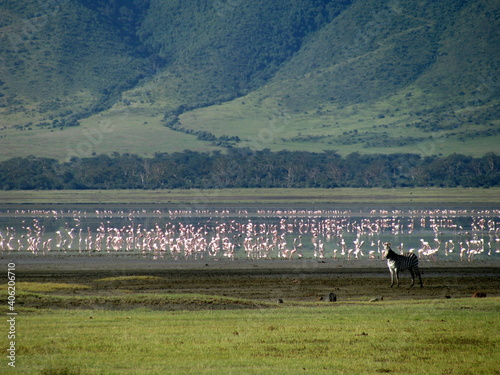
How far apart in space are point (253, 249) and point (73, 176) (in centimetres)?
8791

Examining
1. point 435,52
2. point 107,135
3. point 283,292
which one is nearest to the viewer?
point 283,292

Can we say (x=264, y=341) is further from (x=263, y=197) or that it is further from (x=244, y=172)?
(x=244, y=172)

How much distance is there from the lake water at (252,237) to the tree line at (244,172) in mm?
40734

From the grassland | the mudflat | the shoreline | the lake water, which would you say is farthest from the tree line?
the mudflat

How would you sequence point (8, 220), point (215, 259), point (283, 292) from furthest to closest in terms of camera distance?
point (8, 220)
point (215, 259)
point (283, 292)

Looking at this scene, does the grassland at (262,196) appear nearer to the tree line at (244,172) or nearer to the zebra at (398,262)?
the tree line at (244,172)

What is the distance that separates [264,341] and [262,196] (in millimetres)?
95173

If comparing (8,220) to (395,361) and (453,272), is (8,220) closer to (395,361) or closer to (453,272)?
(453,272)

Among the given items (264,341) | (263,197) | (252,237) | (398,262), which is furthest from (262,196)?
(264,341)

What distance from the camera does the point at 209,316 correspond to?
18938mm

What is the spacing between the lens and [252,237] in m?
49.2

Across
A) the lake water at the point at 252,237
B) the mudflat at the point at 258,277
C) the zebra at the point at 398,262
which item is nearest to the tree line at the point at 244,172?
the lake water at the point at 252,237

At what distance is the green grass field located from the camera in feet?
43.5

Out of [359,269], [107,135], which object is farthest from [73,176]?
[359,269]
